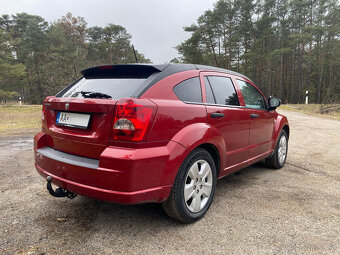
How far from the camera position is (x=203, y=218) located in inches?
101

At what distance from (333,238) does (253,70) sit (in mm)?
41191

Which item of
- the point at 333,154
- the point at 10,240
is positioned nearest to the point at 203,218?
the point at 10,240

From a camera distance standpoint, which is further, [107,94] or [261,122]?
[261,122]

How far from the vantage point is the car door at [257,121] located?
11.3 feet

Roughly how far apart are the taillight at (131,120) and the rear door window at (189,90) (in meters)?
0.53

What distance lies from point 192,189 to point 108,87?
4.35ft

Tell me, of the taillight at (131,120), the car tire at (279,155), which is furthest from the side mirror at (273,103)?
the taillight at (131,120)

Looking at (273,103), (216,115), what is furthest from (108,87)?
(273,103)

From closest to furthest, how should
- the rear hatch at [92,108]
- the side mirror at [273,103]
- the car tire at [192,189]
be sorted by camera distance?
1. the rear hatch at [92,108]
2. the car tire at [192,189]
3. the side mirror at [273,103]

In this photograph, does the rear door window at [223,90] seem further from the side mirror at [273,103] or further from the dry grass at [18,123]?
the dry grass at [18,123]

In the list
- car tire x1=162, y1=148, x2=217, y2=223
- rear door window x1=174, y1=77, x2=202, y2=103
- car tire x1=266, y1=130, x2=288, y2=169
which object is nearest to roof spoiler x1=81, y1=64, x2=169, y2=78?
rear door window x1=174, y1=77, x2=202, y2=103

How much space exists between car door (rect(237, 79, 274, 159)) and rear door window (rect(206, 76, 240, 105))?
281 millimetres

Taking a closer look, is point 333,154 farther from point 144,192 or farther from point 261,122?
point 144,192

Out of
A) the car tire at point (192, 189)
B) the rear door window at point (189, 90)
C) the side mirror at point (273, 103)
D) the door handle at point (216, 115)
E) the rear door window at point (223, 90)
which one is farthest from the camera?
→ the side mirror at point (273, 103)
